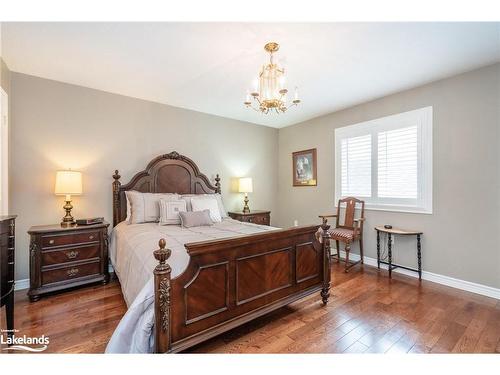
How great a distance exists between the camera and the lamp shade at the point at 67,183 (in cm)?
273

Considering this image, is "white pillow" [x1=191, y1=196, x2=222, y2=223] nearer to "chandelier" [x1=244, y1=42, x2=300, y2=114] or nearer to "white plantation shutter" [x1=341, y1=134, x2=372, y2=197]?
"chandelier" [x1=244, y1=42, x2=300, y2=114]

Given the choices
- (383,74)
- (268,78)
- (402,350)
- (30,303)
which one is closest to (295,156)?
(383,74)

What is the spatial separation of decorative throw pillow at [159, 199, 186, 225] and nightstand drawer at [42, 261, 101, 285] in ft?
2.97

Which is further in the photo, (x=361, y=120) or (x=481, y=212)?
(x=361, y=120)

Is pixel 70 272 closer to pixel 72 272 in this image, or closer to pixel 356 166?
pixel 72 272

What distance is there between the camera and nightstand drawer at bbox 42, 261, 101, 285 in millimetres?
2535

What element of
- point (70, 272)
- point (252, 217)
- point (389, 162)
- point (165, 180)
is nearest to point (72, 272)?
point (70, 272)

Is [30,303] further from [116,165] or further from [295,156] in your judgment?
[295,156]

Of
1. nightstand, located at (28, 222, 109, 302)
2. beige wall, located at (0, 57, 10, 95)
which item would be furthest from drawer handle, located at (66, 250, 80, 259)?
beige wall, located at (0, 57, 10, 95)

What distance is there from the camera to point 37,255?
8.14 ft

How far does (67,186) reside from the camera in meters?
2.75

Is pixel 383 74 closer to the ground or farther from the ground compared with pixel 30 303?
farther from the ground

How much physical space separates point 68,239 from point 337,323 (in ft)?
9.70
